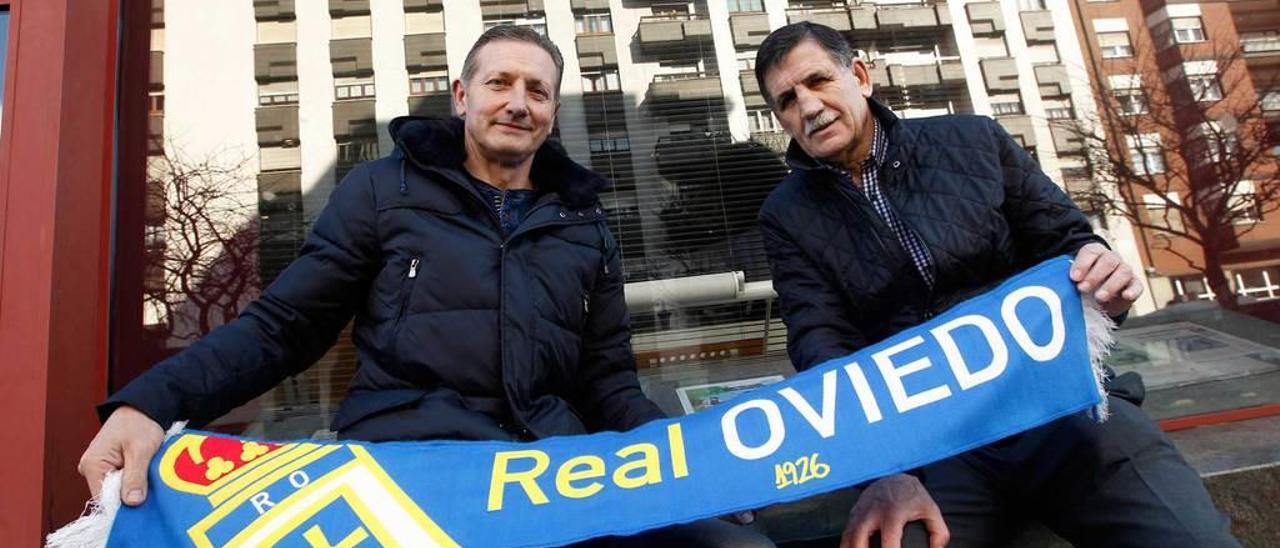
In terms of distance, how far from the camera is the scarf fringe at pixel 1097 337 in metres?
1.48

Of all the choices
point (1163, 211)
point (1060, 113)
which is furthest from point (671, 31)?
point (1163, 211)

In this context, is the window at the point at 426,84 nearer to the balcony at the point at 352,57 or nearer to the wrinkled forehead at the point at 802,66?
the balcony at the point at 352,57

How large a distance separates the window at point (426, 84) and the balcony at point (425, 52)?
5 centimetres

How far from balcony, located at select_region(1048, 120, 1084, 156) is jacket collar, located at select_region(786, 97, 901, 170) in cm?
231

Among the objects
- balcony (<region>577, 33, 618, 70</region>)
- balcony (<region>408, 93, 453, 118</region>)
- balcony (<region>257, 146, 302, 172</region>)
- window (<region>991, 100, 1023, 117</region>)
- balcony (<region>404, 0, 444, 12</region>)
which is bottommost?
window (<region>991, 100, 1023, 117</region>)

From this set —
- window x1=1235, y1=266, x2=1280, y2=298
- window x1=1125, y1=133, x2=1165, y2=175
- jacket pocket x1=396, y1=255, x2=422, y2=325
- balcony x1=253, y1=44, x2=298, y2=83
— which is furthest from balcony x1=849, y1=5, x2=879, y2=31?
jacket pocket x1=396, y1=255, x2=422, y2=325

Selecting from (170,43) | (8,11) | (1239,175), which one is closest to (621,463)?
(8,11)

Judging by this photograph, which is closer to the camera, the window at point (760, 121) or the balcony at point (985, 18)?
the window at point (760, 121)

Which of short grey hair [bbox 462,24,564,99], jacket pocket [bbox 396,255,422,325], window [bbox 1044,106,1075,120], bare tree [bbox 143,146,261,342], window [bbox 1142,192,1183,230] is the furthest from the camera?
window [bbox 1044,106,1075,120]

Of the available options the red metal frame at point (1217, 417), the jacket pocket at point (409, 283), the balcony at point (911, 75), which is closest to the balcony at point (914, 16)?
the balcony at point (911, 75)

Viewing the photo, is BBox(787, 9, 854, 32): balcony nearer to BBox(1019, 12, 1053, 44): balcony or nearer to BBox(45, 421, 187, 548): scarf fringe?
BBox(1019, 12, 1053, 44): balcony

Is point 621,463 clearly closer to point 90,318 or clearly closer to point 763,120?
point 90,318

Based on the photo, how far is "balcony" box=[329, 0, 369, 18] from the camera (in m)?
3.61

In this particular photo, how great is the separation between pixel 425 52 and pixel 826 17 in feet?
7.25
